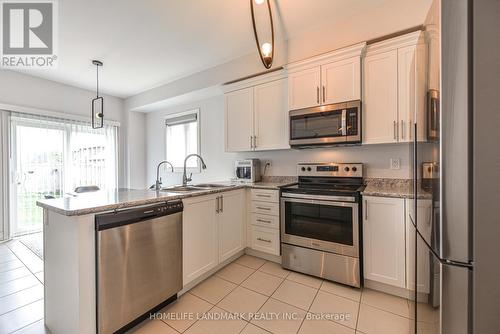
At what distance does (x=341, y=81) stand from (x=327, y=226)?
1.52m

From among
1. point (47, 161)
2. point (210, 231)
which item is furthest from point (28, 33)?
point (210, 231)

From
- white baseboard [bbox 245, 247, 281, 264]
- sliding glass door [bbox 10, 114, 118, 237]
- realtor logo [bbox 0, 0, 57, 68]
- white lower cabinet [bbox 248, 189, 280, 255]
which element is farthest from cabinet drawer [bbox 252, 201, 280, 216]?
sliding glass door [bbox 10, 114, 118, 237]

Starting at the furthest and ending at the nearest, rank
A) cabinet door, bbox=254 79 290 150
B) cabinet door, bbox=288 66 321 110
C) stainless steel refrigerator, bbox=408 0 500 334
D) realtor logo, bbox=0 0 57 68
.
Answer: cabinet door, bbox=254 79 290 150 < cabinet door, bbox=288 66 321 110 < realtor logo, bbox=0 0 57 68 < stainless steel refrigerator, bbox=408 0 500 334

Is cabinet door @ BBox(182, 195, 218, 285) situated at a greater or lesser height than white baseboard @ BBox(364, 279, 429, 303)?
greater

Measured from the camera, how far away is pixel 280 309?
1.80 meters

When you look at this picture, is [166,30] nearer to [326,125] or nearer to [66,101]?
[326,125]

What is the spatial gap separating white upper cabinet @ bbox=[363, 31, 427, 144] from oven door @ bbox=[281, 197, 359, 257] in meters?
0.78

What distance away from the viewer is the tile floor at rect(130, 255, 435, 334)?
160cm

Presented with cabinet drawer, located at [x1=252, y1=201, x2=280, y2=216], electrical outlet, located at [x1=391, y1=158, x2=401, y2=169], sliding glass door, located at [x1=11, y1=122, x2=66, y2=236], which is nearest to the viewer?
electrical outlet, located at [x1=391, y1=158, x2=401, y2=169]

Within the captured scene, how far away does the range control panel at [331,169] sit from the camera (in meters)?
2.45

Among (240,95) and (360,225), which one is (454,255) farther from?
(240,95)

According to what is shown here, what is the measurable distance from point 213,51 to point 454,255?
122 inches

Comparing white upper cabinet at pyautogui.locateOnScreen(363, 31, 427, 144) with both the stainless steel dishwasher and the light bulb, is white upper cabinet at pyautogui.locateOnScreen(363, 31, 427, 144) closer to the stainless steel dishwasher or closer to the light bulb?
the light bulb

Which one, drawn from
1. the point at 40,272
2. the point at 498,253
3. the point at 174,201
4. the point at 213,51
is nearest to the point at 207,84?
the point at 213,51
